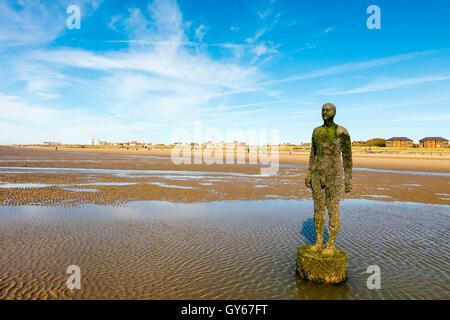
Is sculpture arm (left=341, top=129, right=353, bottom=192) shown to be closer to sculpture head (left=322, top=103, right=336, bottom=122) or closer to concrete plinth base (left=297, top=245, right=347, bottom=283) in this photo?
sculpture head (left=322, top=103, right=336, bottom=122)

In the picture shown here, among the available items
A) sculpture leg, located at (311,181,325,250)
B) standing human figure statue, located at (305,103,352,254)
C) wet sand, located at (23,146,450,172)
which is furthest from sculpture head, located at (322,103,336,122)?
wet sand, located at (23,146,450,172)

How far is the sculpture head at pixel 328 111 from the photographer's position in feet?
19.7

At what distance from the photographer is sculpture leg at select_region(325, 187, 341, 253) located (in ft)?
19.6

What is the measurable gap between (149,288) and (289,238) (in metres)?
4.96

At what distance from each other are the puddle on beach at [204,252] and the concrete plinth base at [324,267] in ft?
0.54

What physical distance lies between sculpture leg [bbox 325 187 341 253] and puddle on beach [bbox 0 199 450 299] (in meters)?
0.88

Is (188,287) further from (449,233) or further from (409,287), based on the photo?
(449,233)

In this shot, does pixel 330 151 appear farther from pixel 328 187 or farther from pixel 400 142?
pixel 400 142

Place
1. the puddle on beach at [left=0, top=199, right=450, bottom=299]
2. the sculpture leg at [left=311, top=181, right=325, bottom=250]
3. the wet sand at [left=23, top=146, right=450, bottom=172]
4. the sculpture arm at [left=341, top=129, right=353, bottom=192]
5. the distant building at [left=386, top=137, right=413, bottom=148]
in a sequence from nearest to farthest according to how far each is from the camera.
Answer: the puddle on beach at [left=0, top=199, right=450, bottom=299] < the sculpture arm at [left=341, top=129, right=353, bottom=192] < the sculpture leg at [left=311, top=181, right=325, bottom=250] < the wet sand at [left=23, top=146, right=450, bottom=172] < the distant building at [left=386, top=137, right=413, bottom=148]

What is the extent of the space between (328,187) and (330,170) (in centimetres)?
39

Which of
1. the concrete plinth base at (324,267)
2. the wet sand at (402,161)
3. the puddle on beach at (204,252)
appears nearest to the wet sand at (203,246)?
the puddle on beach at (204,252)

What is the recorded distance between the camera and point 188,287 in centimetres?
567

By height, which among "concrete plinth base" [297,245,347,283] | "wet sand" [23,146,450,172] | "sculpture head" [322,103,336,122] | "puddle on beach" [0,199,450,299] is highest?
"sculpture head" [322,103,336,122]
